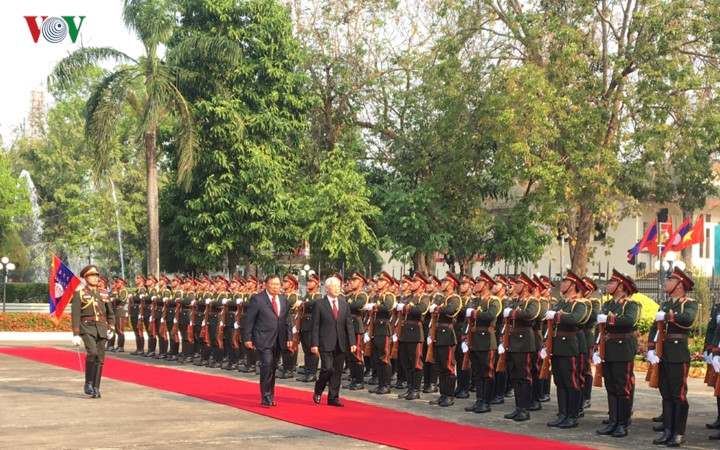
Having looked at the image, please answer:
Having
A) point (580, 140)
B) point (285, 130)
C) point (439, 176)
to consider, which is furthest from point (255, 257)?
point (580, 140)

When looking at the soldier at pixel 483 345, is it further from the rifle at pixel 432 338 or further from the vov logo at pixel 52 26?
the vov logo at pixel 52 26

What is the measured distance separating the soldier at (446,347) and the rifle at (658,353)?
3794 millimetres

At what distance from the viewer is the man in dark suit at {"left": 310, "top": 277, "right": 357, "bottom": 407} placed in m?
14.1

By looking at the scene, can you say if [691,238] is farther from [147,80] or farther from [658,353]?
[658,353]

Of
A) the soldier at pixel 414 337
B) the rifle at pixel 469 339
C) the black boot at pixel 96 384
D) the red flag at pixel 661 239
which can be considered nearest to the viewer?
the rifle at pixel 469 339

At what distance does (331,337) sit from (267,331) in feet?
2.98

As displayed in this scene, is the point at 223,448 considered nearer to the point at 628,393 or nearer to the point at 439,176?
the point at 628,393

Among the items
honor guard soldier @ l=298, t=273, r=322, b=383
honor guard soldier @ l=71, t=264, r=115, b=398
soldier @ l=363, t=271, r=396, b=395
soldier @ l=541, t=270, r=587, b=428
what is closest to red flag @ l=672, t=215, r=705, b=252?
honor guard soldier @ l=298, t=273, r=322, b=383

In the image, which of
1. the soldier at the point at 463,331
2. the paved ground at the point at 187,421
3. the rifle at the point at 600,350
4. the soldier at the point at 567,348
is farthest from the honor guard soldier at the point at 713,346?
the soldier at the point at 463,331

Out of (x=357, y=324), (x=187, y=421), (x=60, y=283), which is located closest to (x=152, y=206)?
(x=60, y=283)

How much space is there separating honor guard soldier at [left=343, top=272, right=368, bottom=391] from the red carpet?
1.10 m

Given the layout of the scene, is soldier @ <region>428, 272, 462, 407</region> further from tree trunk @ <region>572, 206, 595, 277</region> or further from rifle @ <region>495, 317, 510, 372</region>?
tree trunk @ <region>572, 206, 595, 277</region>

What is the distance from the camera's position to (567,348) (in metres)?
12.4

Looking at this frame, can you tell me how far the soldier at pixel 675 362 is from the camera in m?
11.1
